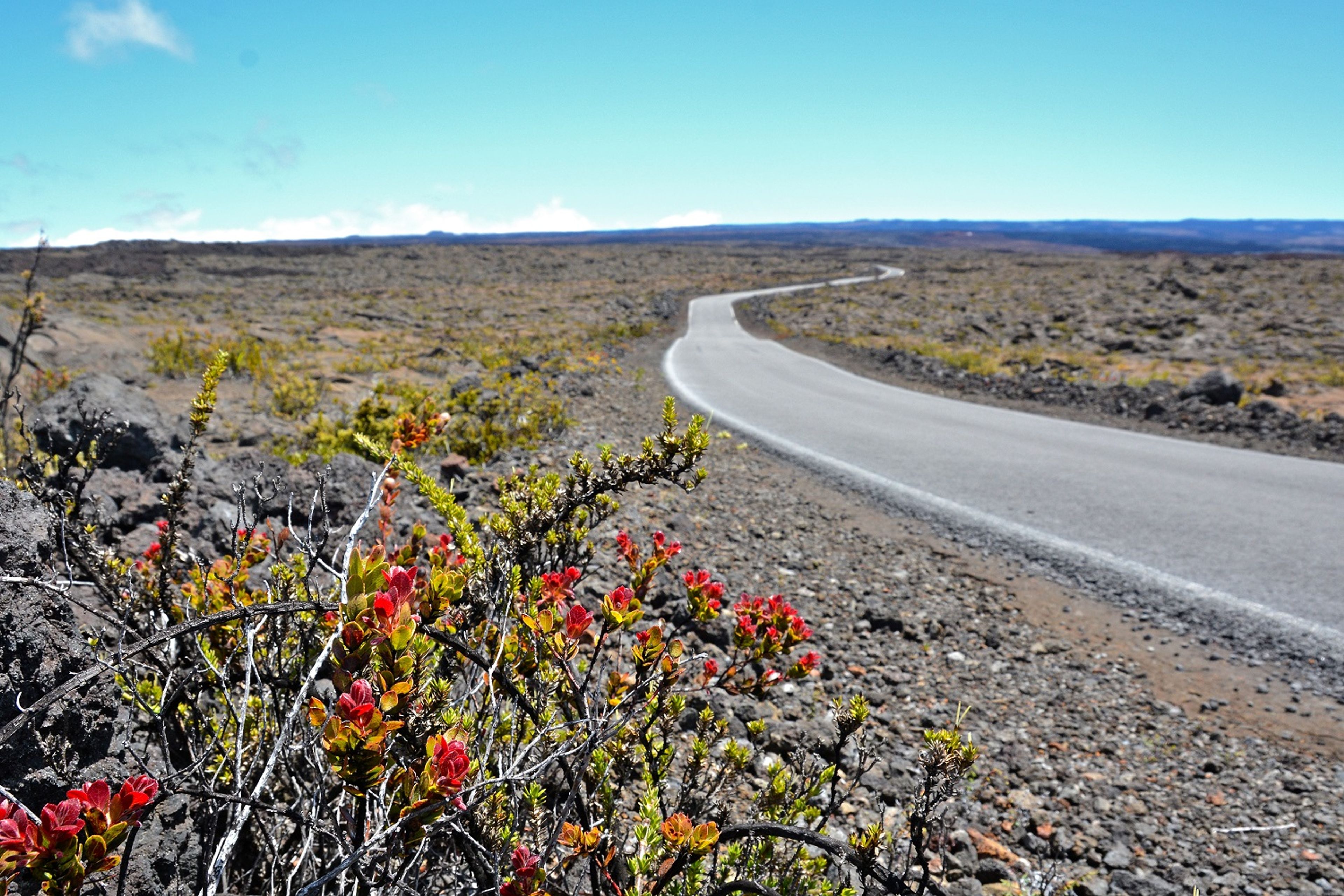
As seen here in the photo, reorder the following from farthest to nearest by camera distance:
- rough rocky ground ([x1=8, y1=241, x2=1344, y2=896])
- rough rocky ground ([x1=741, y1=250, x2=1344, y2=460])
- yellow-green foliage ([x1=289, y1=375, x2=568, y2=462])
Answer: rough rocky ground ([x1=741, y1=250, x2=1344, y2=460]), yellow-green foliage ([x1=289, y1=375, x2=568, y2=462]), rough rocky ground ([x1=8, y1=241, x2=1344, y2=896])

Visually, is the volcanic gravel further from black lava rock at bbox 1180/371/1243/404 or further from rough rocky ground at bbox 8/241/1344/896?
black lava rock at bbox 1180/371/1243/404

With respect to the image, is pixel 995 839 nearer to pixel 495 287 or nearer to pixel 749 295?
pixel 749 295

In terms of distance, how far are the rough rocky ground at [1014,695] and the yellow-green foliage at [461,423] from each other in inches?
23.1

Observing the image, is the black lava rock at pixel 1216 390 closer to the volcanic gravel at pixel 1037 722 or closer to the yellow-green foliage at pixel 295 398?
the volcanic gravel at pixel 1037 722

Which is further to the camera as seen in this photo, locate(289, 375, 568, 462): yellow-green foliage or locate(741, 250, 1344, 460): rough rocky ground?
locate(741, 250, 1344, 460): rough rocky ground

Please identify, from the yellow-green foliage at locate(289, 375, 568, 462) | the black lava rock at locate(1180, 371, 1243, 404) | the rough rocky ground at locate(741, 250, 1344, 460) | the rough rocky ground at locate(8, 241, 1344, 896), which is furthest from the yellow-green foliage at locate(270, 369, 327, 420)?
the black lava rock at locate(1180, 371, 1243, 404)

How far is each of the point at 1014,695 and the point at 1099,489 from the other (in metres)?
3.95

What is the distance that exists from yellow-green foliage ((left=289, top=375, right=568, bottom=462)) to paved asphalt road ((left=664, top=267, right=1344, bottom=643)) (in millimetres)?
2741

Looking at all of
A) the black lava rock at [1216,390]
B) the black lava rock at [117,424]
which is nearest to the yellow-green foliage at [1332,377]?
the black lava rock at [1216,390]

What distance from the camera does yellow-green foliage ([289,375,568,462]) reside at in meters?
5.84

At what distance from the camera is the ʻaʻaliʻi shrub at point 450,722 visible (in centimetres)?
112

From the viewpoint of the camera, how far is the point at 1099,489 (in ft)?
22.0

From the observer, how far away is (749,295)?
3906 cm

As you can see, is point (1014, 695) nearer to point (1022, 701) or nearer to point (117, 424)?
point (1022, 701)
